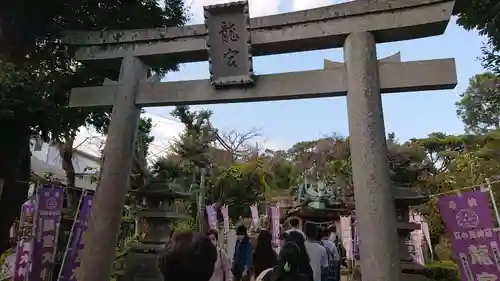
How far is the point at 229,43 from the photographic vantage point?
5.34 metres

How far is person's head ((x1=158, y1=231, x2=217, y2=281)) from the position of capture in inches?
67.4

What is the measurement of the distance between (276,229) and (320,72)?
42.7ft

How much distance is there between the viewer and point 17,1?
5.88 metres

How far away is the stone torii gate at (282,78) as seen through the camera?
176 inches

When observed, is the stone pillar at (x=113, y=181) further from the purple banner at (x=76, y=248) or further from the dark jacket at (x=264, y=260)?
the dark jacket at (x=264, y=260)

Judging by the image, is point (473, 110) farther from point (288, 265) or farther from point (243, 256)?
point (288, 265)

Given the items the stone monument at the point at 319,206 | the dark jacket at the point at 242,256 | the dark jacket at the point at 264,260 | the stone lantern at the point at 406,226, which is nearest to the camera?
the dark jacket at the point at 264,260

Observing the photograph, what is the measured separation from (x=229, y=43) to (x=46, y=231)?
404 centimetres

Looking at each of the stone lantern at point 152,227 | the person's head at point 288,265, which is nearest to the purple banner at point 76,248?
the stone lantern at point 152,227

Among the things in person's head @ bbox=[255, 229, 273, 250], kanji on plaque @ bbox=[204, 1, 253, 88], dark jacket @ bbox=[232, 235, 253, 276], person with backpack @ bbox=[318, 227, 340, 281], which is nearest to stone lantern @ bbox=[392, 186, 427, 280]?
person with backpack @ bbox=[318, 227, 340, 281]

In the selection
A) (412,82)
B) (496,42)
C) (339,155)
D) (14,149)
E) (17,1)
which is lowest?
(14,149)

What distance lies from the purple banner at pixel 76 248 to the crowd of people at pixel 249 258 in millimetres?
2276

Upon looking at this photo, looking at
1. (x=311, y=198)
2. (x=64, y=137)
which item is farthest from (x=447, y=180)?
(x=64, y=137)

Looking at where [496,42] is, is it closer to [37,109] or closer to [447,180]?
[37,109]
